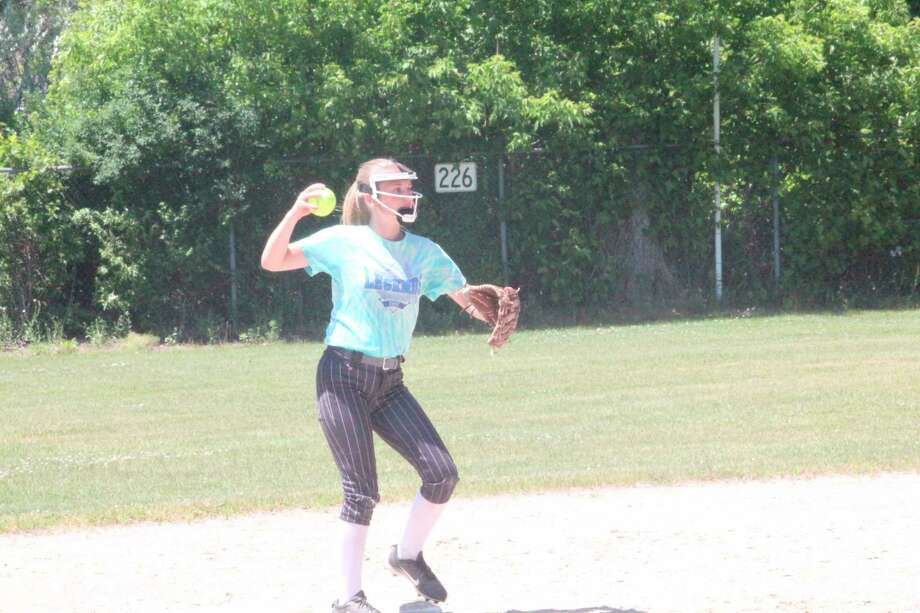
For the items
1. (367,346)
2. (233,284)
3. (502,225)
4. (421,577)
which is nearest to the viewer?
(367,346)

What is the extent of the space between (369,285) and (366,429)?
0.63 meters

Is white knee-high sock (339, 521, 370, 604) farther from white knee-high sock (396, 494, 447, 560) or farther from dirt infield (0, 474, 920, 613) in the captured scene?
dirt infield (0, 474, 920, 613)

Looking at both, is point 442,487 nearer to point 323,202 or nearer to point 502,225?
point 323,202

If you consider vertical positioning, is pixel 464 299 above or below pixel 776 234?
below

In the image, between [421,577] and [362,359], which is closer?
[362,359]

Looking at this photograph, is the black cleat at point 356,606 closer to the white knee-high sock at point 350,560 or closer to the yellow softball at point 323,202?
the white knee-high sock at point 350,560

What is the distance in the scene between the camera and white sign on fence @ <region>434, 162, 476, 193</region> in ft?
65.8

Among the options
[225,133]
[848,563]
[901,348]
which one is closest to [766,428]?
[848,563]

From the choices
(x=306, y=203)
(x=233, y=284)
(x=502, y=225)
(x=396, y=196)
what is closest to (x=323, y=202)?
(x=306, y=203)

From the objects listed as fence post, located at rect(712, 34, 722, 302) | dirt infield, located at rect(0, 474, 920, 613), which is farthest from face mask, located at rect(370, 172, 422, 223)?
fence post, located at rect(712, 34, 722, 302)

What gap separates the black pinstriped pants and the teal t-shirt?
116 mm

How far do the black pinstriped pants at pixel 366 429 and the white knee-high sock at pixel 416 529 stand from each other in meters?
0.13

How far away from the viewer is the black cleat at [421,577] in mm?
5945

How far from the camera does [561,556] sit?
278 inches
